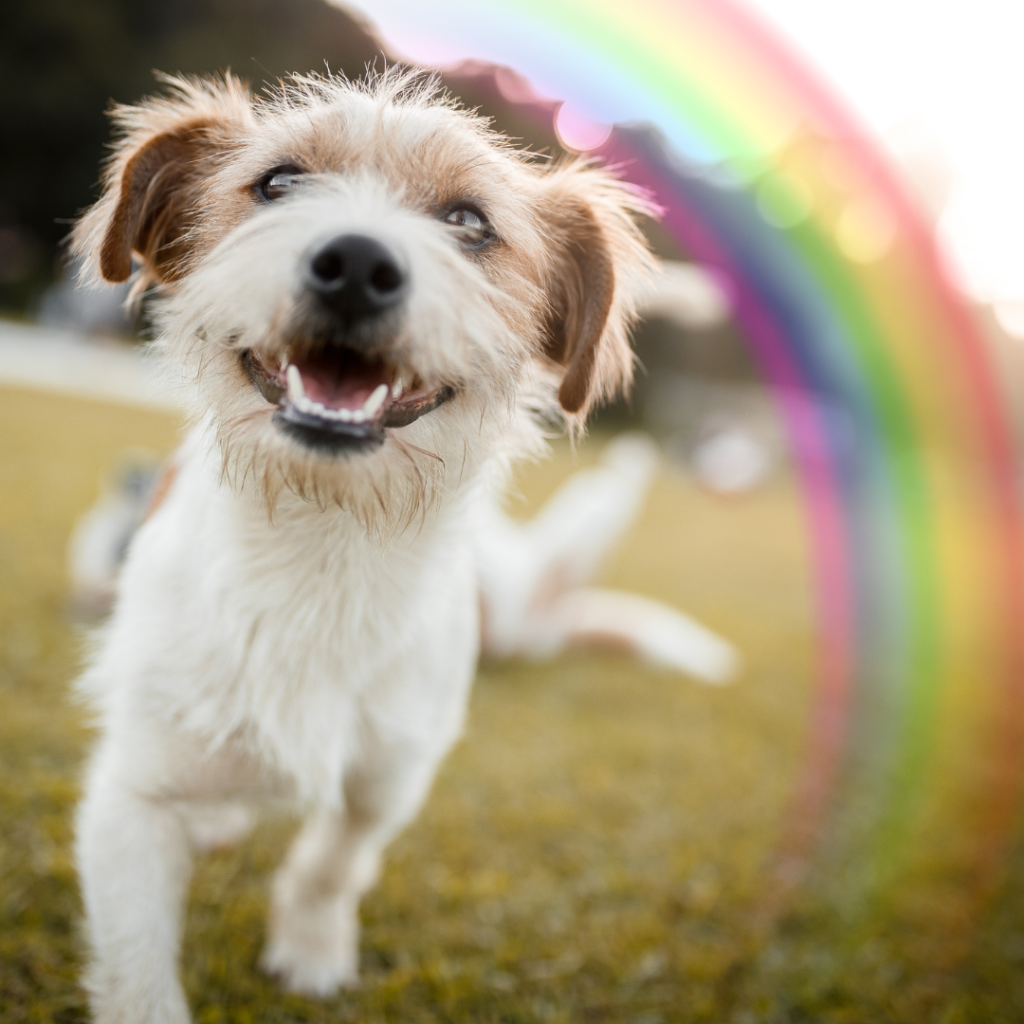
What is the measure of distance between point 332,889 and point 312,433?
4.91 ft

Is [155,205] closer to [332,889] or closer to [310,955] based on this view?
[332,889]

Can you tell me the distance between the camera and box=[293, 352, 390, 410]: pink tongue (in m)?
1.63

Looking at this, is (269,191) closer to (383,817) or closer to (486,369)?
(486,369)

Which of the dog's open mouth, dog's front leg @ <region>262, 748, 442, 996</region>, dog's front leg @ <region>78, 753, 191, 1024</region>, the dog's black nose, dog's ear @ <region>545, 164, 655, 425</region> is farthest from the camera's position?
dog's front leg @ <region>262, 748, 442, 996</region>

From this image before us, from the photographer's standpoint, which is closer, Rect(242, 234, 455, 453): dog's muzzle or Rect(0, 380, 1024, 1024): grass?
Rect(242, 234, 455, 453): dog's muzzle

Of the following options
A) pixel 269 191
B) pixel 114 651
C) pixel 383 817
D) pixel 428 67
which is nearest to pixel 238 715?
pixel 114 651

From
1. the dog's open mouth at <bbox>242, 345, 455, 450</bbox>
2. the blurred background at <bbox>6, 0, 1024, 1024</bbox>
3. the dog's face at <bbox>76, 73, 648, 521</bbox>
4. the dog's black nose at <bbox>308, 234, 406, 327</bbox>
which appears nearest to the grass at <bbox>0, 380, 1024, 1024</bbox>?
the blurred background at <bbox>6, 0, 1024, 1024</bbox>

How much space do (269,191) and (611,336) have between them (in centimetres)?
94

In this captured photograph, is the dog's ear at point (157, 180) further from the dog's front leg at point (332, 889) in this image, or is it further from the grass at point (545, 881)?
the grass at point (545, 881)

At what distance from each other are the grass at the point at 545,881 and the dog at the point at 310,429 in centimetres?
39

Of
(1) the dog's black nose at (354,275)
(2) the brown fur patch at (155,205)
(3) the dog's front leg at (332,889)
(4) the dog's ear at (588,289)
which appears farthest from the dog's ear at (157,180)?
(3) the dog's front leg at (332,889)

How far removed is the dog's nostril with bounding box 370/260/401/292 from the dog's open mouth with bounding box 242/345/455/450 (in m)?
0.15

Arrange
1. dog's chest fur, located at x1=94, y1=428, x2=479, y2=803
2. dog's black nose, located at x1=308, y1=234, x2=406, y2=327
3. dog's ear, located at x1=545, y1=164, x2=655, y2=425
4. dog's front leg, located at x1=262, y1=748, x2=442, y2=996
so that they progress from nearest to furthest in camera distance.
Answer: dog's black nose, located at x1=308, y1=234, x2=406, y2=327
dog's chest fur, located at x1=94, y1=428, x2=479, y2=803
dog's ear, located at x1=545, y1=164, x2=655, y2=425
dog's front leg, located at x1=262, y1=748, x2=442, y2=996

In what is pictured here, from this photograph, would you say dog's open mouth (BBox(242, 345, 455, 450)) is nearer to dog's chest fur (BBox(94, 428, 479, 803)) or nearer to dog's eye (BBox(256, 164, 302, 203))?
dog's chest fur (BBox(94, 428, 479, 803))
